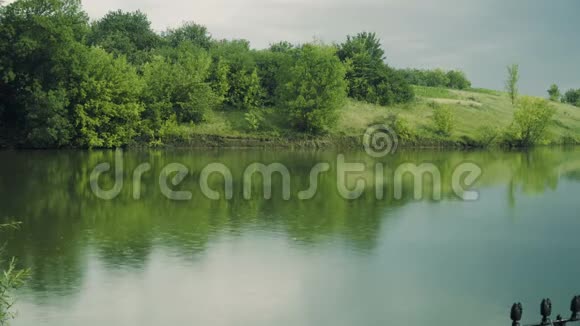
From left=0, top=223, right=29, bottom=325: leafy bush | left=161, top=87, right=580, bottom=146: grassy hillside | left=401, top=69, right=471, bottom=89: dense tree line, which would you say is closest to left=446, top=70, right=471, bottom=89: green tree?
left=401, top=69, right=471, bottom=89: dense tree line

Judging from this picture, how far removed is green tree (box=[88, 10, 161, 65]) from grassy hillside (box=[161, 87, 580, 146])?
11.5 m

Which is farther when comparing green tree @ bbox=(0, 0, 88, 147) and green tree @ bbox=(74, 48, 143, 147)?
green tree @ bbox=(74, 48, 143, 147)

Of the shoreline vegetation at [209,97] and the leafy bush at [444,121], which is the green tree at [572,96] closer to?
the shoreline vegetation at [209,97]

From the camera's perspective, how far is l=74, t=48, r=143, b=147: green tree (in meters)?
48.9

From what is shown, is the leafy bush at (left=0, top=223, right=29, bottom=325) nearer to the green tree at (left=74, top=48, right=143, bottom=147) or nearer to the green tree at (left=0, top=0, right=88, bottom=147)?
the green tree at (left=0, top=0, right=88, bottom=147)

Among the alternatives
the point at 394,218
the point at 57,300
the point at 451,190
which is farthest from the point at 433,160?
the point at 57,300

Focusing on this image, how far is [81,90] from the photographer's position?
160ft

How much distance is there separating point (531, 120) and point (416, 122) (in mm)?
10390

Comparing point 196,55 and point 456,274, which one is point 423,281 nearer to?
point 456,274

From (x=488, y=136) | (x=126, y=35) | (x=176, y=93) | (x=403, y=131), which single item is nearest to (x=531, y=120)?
(x=488, y=136)

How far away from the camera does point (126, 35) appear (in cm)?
7162

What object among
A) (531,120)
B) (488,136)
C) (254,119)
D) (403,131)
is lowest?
(488,136)

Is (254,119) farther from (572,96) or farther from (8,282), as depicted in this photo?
(572,96)

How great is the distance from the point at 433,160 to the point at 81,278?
3505 centimetres
